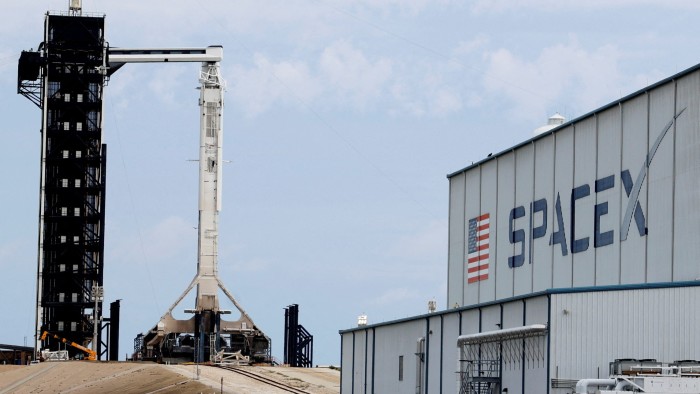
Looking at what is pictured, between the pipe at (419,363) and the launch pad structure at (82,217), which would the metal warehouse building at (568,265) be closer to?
the pipe at (419,363)

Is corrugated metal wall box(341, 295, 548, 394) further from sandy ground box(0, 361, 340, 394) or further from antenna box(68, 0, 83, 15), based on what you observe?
antenna box(68, 0, 83, 15)

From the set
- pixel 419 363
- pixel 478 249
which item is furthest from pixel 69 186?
pixel 419 363

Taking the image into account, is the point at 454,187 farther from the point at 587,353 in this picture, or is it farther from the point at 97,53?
the point at 97,53

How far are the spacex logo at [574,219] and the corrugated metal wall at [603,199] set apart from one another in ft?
0.13

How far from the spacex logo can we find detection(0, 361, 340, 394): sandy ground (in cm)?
1897

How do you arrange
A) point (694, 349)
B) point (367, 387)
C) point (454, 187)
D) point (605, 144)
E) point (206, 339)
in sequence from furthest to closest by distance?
point (206, 339) → point (454, 187) → point (367, 387) → point (605, 144) → point (694, 349)

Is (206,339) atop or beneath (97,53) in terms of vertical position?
beneath

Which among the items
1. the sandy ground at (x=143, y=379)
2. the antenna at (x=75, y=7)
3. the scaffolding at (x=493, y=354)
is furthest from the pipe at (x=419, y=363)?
the antenna at (x=75, y=7)

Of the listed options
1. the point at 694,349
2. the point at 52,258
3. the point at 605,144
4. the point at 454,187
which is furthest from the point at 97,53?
the point at 694,349

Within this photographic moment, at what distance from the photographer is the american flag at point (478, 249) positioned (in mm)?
58875

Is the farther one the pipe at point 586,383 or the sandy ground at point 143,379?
the sandy ground at point 143,379

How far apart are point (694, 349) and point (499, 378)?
7581mm

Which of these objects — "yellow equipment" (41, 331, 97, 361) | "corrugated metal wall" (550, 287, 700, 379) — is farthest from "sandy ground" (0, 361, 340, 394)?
"corrugated metal wall" (550, 287, 700, 379)

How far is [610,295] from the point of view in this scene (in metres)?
37.1
